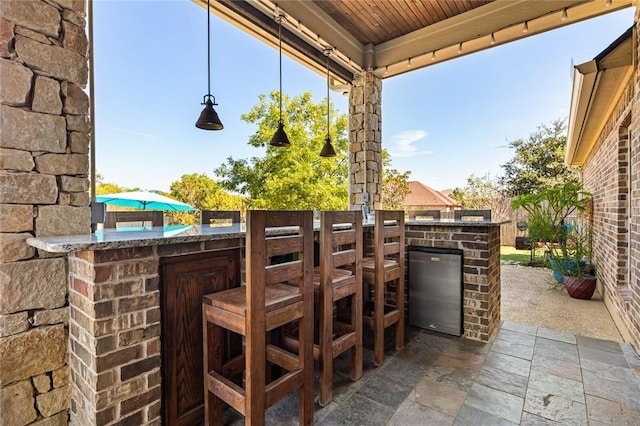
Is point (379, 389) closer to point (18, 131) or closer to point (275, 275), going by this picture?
point (275, 275)

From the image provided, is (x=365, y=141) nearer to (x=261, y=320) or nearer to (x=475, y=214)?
(x=475, y=214)

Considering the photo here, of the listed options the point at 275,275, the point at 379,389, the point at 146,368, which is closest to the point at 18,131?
the point at 146,368

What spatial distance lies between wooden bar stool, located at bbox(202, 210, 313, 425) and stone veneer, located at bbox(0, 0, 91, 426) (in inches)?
28.9

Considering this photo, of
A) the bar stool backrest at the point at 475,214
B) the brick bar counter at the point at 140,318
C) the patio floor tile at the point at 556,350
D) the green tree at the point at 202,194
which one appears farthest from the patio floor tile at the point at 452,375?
the green tree at the point at 202,194

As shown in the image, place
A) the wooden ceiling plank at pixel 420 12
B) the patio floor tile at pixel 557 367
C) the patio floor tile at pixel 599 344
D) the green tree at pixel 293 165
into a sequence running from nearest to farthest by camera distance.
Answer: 1. the patio floor tile at pixel 557 367
2. the patio floor tile at pixel 599 344
3. the wooden ceiling plank at pixel 420 12
4. the green tree at pixel 293 165

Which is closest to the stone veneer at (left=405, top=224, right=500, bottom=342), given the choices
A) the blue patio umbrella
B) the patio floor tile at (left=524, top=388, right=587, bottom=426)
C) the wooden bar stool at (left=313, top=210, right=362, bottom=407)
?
the patio floor tile at (left=524, top=388, right=587, bottom=426)

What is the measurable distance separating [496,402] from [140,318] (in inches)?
80.9

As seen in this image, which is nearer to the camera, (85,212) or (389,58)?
(85,212)

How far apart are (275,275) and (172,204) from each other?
466cm

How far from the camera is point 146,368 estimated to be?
1.40 meters

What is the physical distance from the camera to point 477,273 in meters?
2.74

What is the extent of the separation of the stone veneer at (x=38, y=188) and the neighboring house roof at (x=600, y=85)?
3.78 metres

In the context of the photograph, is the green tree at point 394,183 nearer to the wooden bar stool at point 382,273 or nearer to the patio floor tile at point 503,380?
the wooden bar stool at point 382,273

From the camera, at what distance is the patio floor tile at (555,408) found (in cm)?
168
